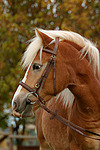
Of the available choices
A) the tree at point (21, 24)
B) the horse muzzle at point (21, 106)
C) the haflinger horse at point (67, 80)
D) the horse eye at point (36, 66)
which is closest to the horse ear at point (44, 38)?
the haflinger horse at point (67, 80)

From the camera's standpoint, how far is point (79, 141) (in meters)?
3.15

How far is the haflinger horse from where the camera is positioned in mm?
2777

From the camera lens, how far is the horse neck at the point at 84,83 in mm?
2967

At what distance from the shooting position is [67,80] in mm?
2910

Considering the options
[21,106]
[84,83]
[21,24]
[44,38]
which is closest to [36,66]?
[44,38]

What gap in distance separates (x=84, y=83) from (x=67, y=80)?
0.81 ft

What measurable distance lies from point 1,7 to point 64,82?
19.8ft

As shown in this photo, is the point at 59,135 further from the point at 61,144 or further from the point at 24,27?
the point at 24,27

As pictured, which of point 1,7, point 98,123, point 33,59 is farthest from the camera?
point 1,7

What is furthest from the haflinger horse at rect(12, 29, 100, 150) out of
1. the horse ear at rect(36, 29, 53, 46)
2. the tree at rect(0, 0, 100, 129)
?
the tree at rect(0, 0, 100, 129)

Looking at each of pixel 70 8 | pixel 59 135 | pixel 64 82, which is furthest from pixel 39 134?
pixel 70 8

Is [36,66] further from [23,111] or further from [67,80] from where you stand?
[23,111]

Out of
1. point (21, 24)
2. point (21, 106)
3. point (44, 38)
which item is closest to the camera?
point (21, 106)

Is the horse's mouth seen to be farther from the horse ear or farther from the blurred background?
the blurred background
